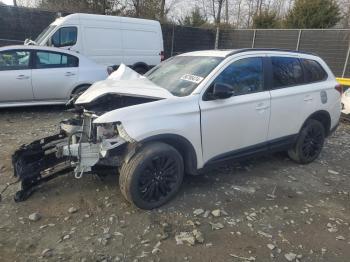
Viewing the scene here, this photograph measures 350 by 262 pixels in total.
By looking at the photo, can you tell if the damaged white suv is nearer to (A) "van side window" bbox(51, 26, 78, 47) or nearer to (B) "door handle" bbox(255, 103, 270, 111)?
(B) "door handle" bbox(255, 103, 270, 111)

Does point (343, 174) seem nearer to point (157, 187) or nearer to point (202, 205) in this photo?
point (202, 205)

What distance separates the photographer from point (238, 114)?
4.36m

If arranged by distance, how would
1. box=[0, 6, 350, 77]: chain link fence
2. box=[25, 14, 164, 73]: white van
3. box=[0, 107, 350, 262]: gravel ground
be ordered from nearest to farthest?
box=[0, 107, 350, 262]: gravel ground < box=[25, 14, 164, 73]: white van < box=[0, 6, 350, 77]: chain link fence

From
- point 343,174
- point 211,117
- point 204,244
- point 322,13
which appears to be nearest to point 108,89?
point 211,117

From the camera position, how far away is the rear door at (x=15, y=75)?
295 inches

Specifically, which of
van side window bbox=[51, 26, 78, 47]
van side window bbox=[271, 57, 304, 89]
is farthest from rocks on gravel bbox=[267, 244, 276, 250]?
van side window bbox=[51, 26, 78, 47]

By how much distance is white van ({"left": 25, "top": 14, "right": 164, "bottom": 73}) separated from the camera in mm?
10672

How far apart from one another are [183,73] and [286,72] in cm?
162

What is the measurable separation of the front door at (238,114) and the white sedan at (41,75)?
15.9 feet

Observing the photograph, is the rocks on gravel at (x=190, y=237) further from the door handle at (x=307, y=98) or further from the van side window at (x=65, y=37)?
the van side window at (x=65, y=37)

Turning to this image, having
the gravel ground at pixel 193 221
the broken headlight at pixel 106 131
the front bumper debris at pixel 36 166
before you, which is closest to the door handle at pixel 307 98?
the gravel ground at pixel 193 221

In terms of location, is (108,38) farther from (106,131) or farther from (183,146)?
(183,146)

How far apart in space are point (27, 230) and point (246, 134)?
279 centimetres

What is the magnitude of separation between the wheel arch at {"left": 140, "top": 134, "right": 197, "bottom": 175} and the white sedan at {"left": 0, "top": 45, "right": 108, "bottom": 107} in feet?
16.3
